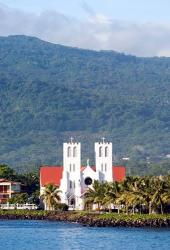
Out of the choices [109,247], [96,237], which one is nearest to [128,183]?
[96,237]

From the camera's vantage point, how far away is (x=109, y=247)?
234 ft

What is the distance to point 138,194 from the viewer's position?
99.9m

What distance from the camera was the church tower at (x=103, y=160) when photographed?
135m

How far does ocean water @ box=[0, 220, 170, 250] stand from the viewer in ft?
238

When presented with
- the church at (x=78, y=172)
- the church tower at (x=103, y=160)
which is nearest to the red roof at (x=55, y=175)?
the church at (x=78, y=172)

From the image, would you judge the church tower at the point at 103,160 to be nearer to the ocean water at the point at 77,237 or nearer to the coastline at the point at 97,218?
the coastline at the point at 97,218

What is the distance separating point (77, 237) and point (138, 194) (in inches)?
760

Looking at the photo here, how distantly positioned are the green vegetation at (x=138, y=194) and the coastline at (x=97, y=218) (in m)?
1.83

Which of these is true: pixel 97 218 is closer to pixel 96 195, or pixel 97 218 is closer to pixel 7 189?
pixel 96 195

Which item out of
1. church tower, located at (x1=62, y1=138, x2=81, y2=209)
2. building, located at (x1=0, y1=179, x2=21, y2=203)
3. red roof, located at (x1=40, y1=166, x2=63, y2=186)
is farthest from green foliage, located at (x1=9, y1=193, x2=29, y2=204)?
building, located at (x1=0, y1=179, x2=21, y2=203)

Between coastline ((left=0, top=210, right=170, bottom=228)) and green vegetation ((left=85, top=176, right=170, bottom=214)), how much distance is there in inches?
71.9

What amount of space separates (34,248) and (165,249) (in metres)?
9.42

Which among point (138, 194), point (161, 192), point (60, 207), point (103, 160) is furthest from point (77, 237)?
point (103, 160)

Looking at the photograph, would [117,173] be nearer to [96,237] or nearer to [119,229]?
[119,229]
